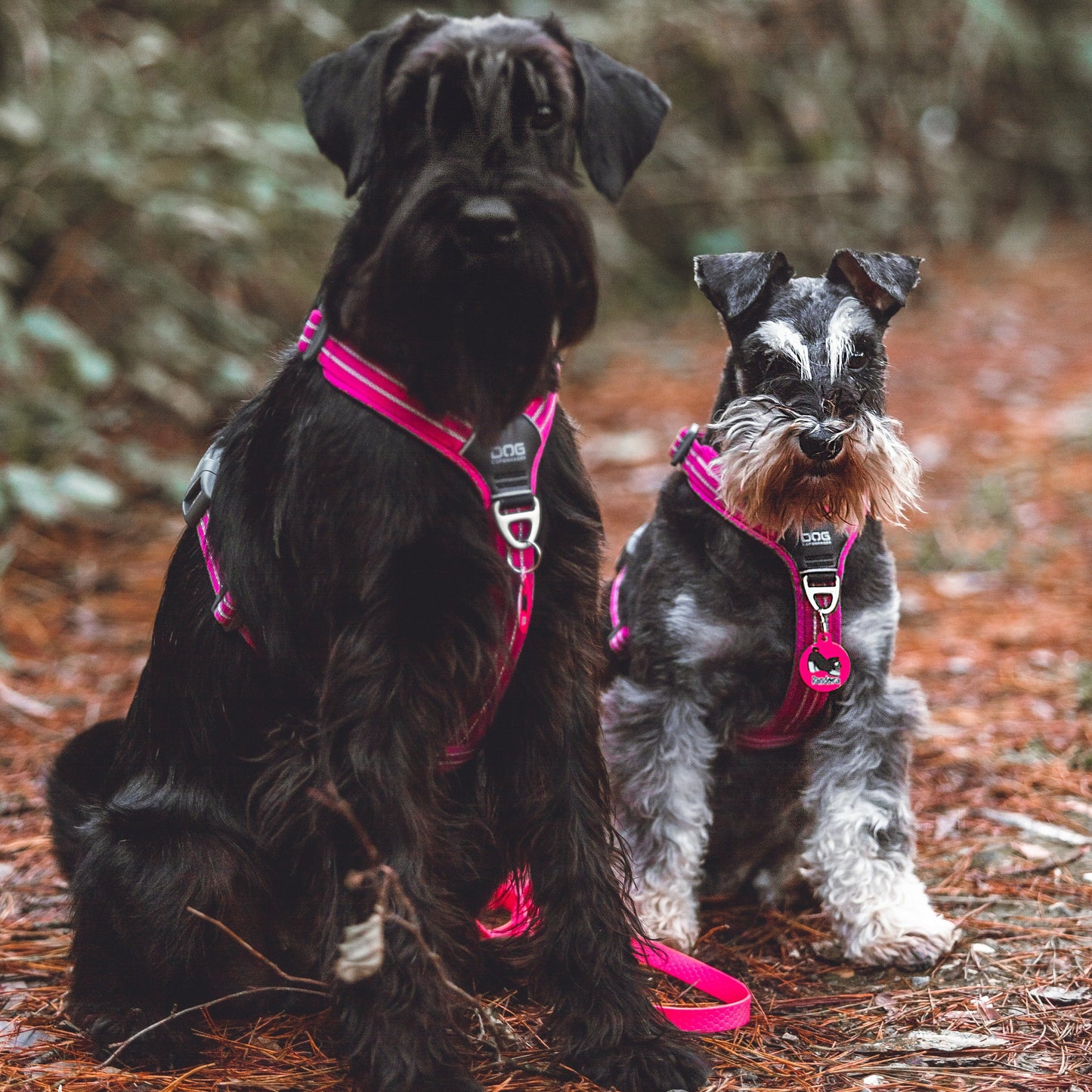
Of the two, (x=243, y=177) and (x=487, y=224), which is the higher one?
(x=243, y=177)

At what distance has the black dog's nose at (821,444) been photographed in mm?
2727

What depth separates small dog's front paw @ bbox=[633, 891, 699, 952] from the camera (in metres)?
2.95

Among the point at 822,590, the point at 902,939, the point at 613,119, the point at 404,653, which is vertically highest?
the point at 613,119

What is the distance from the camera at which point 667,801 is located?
296cm

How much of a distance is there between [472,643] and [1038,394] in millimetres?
6694

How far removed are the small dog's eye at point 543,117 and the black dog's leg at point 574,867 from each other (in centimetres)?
88

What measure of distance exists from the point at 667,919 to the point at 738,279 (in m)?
1.52

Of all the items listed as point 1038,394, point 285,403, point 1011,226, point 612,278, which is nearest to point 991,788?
point 285,403

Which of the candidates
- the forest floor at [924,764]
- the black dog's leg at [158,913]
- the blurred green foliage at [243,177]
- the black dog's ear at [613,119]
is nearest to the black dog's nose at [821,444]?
the black dog's ear at [613,119]

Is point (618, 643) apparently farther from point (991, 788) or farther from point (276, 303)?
point (276, 303)

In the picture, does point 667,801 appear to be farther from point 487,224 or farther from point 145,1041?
point 487,224

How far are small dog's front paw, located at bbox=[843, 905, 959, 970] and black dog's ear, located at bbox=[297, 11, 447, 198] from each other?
1.96 metres

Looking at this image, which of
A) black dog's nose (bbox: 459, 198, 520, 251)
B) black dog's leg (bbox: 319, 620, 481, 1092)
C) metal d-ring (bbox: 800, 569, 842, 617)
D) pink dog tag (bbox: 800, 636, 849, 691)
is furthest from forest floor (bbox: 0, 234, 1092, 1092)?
black dog's nose (bbox: 459, 198, 520, 251)

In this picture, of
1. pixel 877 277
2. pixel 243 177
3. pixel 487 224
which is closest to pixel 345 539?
pixel 487 224
